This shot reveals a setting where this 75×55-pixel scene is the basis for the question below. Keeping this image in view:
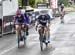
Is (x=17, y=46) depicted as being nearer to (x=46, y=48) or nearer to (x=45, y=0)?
(x=46, y=48)

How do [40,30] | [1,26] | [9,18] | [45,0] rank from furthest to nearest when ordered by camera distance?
1. [45,0]
2. [9,18]
3. [1,26]
4. [40,30]

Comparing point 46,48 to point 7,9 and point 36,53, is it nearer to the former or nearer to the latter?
point 36,53

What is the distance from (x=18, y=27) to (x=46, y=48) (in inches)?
66.7

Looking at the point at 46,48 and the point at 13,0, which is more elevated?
the point at 13,0

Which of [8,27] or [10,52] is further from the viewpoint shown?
[8,27]

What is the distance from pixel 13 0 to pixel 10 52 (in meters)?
9.31

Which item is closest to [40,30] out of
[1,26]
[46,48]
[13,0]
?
[46,48]

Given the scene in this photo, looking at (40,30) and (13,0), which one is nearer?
(40,30)

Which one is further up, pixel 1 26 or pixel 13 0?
pixel 13 0

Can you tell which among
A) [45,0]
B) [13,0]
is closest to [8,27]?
[13,0]

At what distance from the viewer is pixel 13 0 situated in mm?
23438

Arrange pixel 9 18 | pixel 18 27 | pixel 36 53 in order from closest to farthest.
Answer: pixel 36 53
pixel 18 27
pixel 9 18

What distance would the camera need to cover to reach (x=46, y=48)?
15.6 metres

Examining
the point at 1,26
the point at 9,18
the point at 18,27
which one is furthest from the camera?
the point at 9,18
